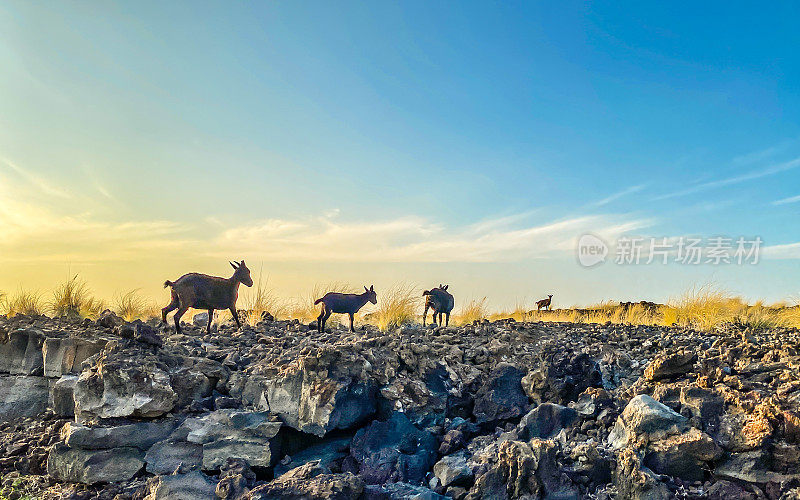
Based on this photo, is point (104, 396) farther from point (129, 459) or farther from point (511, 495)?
point (511, 495)

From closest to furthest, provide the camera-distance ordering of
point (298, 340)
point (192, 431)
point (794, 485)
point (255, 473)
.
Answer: point (794, 485), point (255, 473), point (192, 431), point (298, 340)

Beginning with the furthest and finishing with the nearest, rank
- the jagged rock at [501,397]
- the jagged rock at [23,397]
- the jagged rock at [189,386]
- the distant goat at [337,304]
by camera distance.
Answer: the distant goat at [337,304] < the jagged rock at [23,397] < the jagged rock at [189,386] < the jagged rock at [501,397]

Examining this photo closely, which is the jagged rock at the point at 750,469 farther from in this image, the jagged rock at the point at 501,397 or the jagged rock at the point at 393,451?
the jagged rock at the point at 393,451

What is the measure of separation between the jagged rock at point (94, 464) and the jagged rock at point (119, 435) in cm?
6

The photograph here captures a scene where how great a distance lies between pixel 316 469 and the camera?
4.71 m

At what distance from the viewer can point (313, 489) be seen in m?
4.22

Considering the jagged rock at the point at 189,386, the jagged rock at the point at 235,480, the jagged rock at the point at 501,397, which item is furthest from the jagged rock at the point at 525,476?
the jagged rock at the point at 189,386

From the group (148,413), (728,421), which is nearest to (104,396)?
(148,413)

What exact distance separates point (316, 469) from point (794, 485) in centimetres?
378

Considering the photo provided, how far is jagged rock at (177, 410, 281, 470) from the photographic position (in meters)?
5.22

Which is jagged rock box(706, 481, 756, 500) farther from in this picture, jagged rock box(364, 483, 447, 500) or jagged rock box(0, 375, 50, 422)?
jagged rock box(0, 375, 50, 422)

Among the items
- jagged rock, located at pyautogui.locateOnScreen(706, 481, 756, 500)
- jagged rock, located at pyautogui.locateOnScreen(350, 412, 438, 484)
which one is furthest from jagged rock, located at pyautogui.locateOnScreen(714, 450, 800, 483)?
jagged rock, located at pyautogui.locateOnScreen(350, 412, 438, 484)

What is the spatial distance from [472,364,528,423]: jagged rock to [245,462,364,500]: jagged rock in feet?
5.88

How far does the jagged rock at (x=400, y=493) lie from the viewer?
430cm
